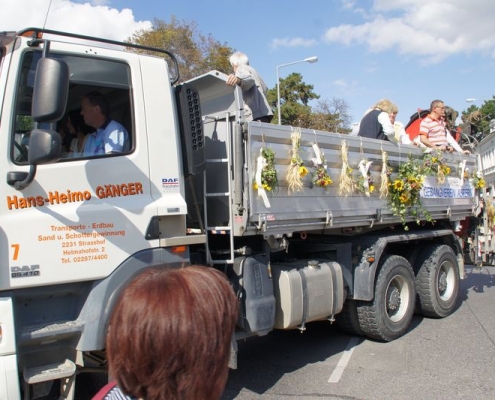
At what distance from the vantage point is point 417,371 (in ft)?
16.7

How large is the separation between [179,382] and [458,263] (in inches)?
277

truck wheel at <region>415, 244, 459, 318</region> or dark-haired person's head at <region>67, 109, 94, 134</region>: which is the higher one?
dark-haired person's head at <region>67, 109, 94, 134</region>

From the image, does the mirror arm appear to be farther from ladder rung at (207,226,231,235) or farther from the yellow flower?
the yellow flower

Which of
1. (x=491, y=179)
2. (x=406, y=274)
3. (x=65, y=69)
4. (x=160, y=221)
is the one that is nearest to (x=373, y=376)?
(x=406, y=274)

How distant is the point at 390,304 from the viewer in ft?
20.0

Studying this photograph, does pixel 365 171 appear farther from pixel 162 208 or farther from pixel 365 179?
pixel 162 208

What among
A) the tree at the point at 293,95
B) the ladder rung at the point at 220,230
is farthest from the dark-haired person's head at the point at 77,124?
the tree at the point at 293,95

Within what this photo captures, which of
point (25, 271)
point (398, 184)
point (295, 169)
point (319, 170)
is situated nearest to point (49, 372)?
point (25, 271)

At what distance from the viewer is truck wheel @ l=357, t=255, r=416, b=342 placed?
227 inches

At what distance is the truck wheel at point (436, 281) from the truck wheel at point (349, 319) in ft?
4.18

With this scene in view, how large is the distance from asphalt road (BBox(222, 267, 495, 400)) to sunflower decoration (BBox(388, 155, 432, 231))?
1.51 meters

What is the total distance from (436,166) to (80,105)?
15.6 feet

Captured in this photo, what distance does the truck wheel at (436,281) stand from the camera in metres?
6.75

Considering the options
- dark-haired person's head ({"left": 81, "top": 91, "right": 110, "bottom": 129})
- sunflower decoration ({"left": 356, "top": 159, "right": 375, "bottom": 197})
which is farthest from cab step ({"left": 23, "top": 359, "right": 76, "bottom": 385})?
sunflower decoration ({"left": 356, "top": 159, "right": 375, "bottom": 197})
